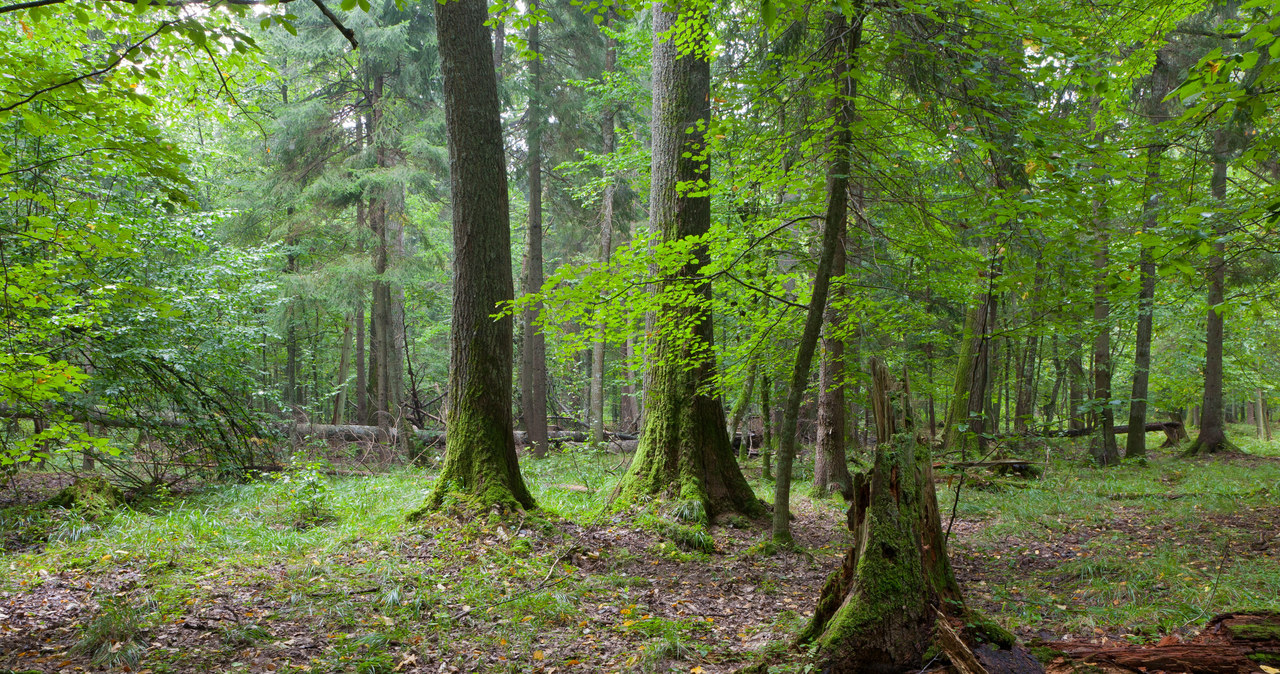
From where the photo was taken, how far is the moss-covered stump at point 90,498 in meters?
6.84

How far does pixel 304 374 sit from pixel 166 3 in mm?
23881

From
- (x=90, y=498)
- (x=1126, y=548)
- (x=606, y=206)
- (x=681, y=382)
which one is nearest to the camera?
(x=1126, y=548)

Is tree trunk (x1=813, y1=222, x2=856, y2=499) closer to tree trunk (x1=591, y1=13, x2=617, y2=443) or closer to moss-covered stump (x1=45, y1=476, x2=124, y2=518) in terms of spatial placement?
tree trunk (x1=591, y1=13, x2=617, y2=443)

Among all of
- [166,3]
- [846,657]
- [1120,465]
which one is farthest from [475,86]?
[1120,465]

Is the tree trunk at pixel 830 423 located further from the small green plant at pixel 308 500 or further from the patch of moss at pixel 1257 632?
the small green plant at pixel 308 500

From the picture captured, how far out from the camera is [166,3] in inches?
122

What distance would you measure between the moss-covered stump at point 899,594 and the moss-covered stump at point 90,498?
8.01 m

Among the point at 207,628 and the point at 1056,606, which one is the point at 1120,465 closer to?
the point at 1056,606

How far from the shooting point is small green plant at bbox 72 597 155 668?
333 centimetres

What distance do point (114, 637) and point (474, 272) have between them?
3.87 m

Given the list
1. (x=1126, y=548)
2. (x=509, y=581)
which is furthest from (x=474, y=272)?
(x=1126, y=548)

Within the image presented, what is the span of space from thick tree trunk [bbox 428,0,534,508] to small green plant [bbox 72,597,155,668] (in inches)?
104

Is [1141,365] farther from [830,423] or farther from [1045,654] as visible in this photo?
[1045,654]

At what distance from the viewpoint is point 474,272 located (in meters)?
6.22
